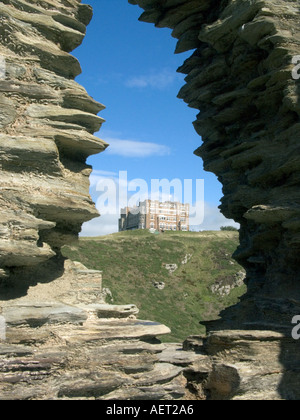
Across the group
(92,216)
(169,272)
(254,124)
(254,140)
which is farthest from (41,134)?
(169,272)

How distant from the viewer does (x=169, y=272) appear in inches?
2238

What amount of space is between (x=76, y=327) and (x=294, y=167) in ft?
40.2

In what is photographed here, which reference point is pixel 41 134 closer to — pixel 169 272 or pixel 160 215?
pixel 169 272

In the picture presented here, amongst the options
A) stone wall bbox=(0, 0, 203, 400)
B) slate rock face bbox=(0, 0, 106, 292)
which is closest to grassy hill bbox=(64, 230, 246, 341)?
stone wall bbox=(0, 0, 203, 400)

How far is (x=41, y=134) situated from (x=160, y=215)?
206 ft

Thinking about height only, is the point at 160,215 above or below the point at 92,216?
above

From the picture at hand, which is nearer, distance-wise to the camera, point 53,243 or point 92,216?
point 92,216

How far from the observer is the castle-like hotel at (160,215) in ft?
254

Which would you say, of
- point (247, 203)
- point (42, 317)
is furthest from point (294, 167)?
point (42, 317)

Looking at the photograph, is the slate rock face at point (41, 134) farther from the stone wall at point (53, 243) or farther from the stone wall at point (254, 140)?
the stone wall at point (254, 140)

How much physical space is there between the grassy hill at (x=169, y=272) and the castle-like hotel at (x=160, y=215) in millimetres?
8462

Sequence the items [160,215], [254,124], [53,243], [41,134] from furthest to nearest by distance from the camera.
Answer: [160,215]
[254,124]
[53,243]
[41,134]

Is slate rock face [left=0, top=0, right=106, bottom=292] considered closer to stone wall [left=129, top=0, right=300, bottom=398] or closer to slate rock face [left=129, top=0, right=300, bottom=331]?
stone wall [left=129, top=0, right=300, bottom=398]
